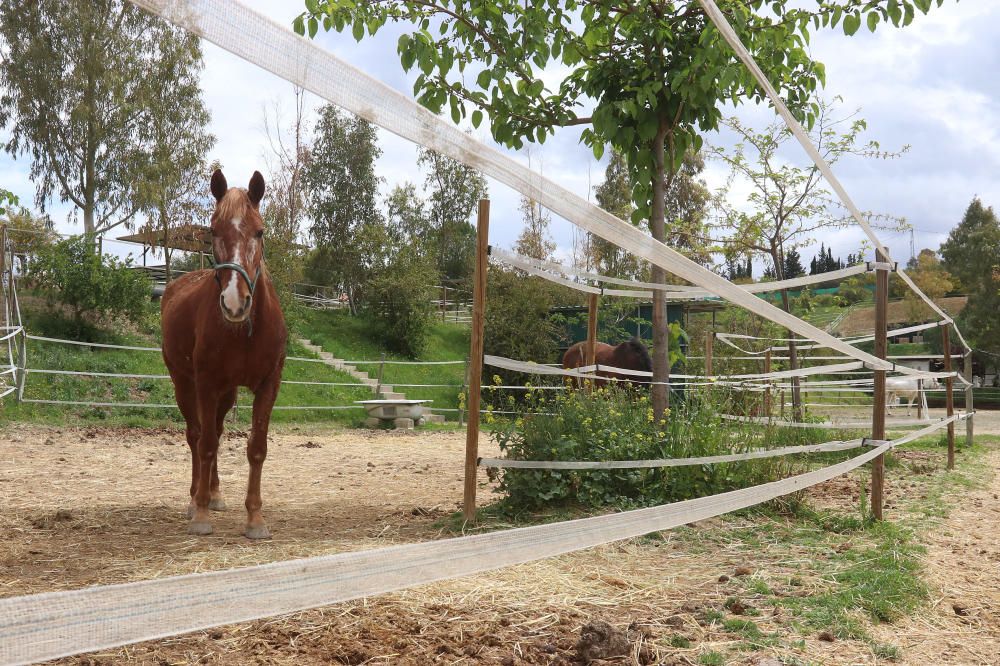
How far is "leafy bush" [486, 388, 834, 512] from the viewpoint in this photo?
14.2 ft

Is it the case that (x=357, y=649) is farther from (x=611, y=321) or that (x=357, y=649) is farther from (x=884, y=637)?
(x=611, y=321)

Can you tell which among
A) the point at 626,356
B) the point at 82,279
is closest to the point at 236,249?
the point at 626,356

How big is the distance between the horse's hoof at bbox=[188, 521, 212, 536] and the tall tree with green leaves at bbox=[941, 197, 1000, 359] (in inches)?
893

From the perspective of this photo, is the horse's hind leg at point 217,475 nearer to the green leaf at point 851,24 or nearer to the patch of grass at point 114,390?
the green leaf at point 851,24

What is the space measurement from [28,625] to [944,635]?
2.81 metres

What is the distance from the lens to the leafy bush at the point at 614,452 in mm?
4336

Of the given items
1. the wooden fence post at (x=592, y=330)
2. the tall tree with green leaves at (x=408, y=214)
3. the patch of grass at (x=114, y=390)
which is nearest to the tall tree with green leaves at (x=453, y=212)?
the tall tree with green leaves at (x=408, y=214)

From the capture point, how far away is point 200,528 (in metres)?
4.03

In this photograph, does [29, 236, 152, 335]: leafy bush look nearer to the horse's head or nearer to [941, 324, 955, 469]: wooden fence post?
the horse's head

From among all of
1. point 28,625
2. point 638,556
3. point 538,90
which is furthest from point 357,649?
point 538,90

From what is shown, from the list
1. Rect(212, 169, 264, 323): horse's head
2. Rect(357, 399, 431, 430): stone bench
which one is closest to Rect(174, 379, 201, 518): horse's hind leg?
Rect(212, 169, 264, 323): horse's head

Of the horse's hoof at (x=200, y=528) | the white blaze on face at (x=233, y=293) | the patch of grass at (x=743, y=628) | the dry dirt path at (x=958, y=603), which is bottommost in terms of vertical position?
the horse's hoof at (x=200, y=528)

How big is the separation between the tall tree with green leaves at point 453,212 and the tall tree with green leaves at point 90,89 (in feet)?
36.5

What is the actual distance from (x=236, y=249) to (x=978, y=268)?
3290 cm
